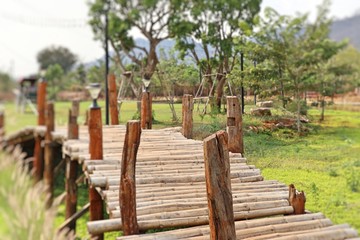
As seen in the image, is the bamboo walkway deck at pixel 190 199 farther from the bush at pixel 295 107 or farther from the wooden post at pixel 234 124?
the bush at pixel 295 107

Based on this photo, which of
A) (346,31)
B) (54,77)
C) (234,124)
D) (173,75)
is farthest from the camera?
(54,77)

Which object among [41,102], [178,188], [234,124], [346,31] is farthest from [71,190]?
[346,31]

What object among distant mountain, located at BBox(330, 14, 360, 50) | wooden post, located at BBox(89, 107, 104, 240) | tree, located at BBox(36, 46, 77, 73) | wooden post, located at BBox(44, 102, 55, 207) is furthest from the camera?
tree, located at BBox(36, 46, 77, 73)

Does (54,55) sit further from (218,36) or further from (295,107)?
(295,107)

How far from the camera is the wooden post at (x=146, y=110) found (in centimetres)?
207

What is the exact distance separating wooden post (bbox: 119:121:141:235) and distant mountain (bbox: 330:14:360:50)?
3.24 feet

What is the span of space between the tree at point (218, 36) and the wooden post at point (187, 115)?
0.11 metres

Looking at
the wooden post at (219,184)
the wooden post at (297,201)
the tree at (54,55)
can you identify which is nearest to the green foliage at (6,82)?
the wooden post at (219,184)

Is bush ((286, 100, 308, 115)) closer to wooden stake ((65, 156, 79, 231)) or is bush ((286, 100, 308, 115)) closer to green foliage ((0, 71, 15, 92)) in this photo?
green foliage ((0, 71, 15, 92))

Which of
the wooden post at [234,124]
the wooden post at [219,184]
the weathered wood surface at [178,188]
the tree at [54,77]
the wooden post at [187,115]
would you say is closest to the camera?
the wooden post at [219,184]

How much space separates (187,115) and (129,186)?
0.63m

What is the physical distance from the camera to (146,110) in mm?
2086

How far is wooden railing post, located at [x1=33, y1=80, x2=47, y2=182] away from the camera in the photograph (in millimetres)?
6539

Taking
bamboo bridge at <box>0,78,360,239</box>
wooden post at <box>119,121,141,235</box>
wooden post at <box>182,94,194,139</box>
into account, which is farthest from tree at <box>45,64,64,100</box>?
wooden post at <box>182,94,194,139</box>
